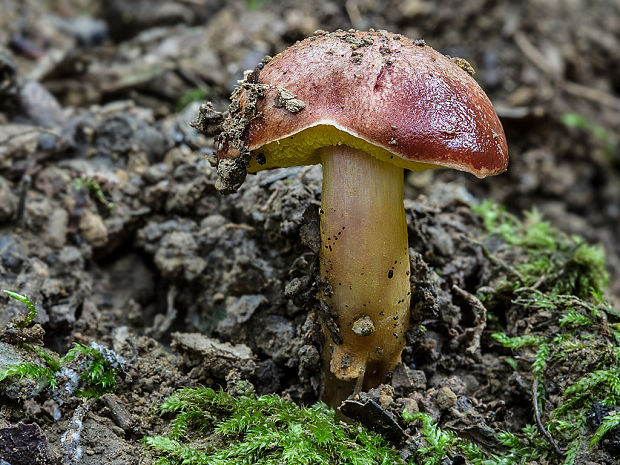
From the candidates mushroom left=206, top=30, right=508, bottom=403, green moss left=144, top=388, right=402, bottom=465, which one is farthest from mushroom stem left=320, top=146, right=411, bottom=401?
green moss left=144, top=388, right=402, bottom=465

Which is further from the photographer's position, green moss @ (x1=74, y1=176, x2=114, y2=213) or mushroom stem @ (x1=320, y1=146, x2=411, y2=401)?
green moss @ (x1=74, y1=176, x2=114, y2=213)

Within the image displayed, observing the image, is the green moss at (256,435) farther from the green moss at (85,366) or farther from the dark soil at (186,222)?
the green moss at (85,366)

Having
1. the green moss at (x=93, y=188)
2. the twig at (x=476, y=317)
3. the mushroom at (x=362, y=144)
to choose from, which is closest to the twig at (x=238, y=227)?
the mushroom at (x=362, y=144)

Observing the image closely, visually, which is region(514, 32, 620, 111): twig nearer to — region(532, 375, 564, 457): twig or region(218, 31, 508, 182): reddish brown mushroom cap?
region(218, 31, 508, 182): reddish brown mushroom cap

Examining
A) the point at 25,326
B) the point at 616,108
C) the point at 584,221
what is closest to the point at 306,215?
the point at 25,326

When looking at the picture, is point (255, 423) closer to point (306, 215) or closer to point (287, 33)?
point (306, 215)

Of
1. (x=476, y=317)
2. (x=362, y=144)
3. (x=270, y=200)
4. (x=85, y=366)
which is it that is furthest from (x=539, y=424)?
(x=85, y=366)
